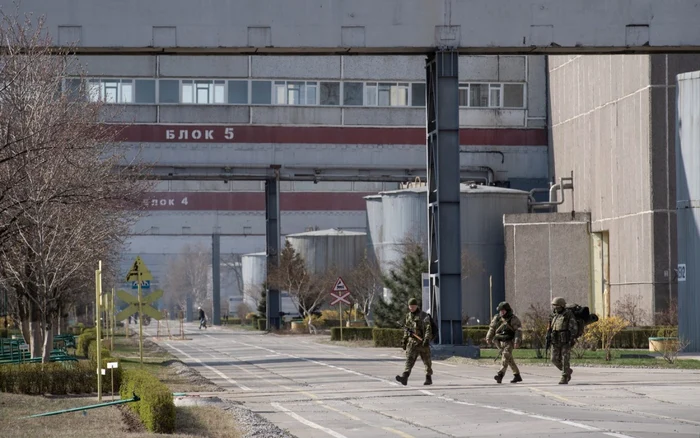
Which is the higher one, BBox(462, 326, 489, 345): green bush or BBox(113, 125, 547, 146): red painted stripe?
BBox(113, 125, 547, 146): red painted stripe

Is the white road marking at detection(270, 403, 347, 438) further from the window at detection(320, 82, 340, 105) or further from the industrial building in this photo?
the window at detection(320, 82, 340, 105)

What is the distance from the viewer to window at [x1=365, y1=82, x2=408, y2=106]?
A: 65.9 meters

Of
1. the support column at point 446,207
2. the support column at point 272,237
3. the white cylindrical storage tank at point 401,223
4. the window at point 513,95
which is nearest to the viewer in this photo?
the support column at point 446,207

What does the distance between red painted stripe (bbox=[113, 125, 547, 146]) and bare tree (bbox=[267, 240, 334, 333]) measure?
7.75 m

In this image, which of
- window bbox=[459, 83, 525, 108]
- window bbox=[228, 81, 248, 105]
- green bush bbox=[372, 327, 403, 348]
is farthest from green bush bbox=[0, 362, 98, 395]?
window bbox=[459, 83, 525, 108]

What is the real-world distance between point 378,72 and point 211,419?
50.6 metres

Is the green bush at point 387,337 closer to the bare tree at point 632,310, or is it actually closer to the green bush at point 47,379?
the bare tree at point 632,310

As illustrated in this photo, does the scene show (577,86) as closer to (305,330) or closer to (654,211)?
(654,211)

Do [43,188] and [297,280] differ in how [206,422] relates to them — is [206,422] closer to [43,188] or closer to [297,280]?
[43,188]

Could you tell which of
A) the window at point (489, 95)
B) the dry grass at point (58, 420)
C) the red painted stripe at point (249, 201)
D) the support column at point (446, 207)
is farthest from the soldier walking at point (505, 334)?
the red painted stripe at point (249, 201)

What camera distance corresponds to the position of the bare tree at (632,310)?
47.4 m

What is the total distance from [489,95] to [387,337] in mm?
25465

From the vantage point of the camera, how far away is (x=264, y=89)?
6494 centimetres

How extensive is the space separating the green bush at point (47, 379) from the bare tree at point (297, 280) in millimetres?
43216
